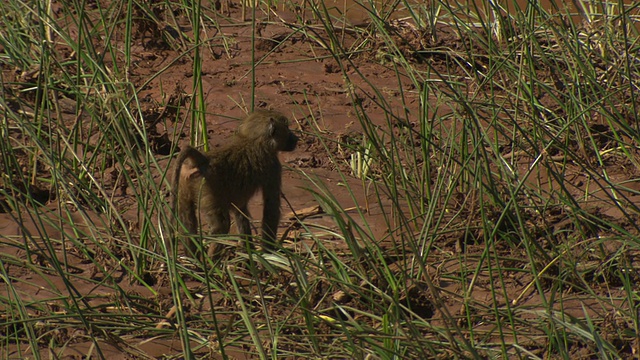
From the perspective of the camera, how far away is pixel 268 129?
19.6ft

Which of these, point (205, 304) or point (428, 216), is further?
point (205, 304)

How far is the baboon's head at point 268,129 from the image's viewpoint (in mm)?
5980

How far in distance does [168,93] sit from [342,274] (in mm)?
3597

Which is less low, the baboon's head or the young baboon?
the baboon's head

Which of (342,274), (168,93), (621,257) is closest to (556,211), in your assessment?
(621,257)

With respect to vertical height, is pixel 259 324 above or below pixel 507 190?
below

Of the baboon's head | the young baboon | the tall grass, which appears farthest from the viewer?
the baboon's head

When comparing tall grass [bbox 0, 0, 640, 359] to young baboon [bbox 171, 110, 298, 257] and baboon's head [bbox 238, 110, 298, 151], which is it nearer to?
young baboon [bbox 171, 110, 298, 257]

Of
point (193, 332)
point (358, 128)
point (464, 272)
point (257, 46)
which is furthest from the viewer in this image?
point (257, 46)

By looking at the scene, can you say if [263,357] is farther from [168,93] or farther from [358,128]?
[168,93]

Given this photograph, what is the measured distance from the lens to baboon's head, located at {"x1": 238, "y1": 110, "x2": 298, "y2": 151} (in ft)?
19.6

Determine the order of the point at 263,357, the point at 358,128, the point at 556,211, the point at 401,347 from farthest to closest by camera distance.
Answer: the point at 358,128 < the point at 556,211 < the point at 401,347 < the point at 263,357

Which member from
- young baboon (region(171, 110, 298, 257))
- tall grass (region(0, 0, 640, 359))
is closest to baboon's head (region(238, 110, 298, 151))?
young baboon (region(171, 110, 298, 257))

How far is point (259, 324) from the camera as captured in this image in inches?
176
